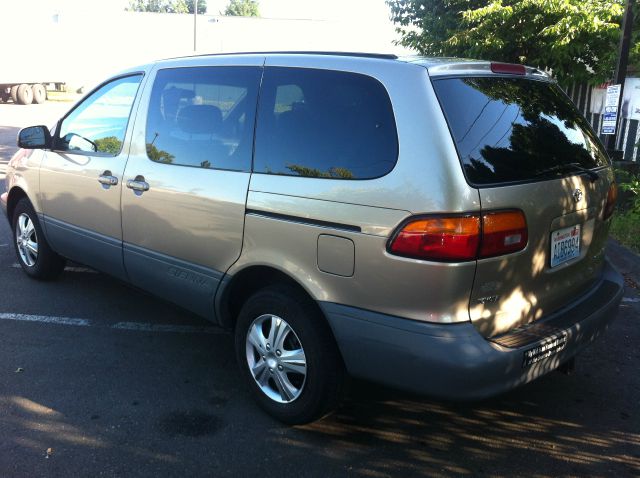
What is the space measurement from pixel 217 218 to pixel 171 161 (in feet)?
2.05

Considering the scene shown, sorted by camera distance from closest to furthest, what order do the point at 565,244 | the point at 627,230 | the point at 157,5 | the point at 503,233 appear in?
the point at 503,233 → the point at 565,244 → the point at 627,230 → the point at 157,5

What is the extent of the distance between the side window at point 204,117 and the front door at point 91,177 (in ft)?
1.07

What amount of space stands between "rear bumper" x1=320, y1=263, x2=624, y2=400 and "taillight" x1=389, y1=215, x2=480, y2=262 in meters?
0.31

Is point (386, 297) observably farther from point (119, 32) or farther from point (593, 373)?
point (119, 32)

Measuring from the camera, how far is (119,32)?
152 ft

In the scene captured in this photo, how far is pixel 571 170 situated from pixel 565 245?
1.30 feet

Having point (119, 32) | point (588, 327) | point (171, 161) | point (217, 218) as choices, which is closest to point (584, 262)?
point (588, 327)

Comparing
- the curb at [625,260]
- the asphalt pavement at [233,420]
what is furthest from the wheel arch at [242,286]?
the curb at [625,260]

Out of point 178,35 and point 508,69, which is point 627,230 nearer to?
point 508,69

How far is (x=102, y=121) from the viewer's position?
4660 millimetres

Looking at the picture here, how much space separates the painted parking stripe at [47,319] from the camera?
4734 mm

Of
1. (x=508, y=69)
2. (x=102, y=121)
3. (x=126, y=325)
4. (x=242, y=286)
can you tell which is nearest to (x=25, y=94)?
(x=102, y=121)

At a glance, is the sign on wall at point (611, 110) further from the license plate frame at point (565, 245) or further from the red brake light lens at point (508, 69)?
the license plate frame at point (565, 245)

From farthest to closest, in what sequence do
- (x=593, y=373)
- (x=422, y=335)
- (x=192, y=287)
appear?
(x=593, y=373)
(x=192, y=287)
(x=422, y=335)
